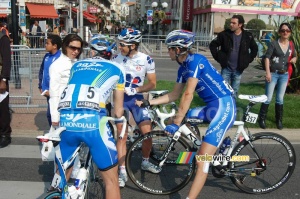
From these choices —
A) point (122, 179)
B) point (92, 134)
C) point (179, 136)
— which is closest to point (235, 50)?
point (179, 136)

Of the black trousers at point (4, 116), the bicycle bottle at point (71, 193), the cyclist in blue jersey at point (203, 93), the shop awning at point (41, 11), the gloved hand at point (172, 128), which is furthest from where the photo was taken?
the shop awning at point (41, 11)

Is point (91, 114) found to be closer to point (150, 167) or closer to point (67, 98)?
point (67, 98)

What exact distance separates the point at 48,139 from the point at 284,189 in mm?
3302

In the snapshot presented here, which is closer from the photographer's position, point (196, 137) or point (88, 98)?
point (88, 98)

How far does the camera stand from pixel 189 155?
434 cm

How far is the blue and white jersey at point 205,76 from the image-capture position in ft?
12.7

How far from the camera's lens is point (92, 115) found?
3094 mm

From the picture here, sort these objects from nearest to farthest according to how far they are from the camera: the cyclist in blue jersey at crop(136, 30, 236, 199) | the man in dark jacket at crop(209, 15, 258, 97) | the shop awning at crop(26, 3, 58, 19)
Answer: the cyclist in blue jersey at crop(136, 30, 236, 199) < the man in dark jacket at crop(209, 15, 258, 97) < the shop awning at crop(26, 3, 58, 19)

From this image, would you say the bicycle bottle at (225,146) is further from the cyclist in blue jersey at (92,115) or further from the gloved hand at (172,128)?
the cyclist in blue jersey at (92,115)

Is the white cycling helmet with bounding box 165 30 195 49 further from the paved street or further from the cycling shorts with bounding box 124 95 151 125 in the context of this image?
the paved street

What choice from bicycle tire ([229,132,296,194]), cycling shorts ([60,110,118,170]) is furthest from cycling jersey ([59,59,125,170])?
bicycle tire ([229,132,296,194])

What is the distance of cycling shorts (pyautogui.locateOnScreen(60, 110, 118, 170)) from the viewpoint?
3080mm

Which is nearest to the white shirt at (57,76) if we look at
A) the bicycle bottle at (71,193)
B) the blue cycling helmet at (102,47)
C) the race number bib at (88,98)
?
the blue cycling helmet at (102,47)

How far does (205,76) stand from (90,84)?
1406 mm
